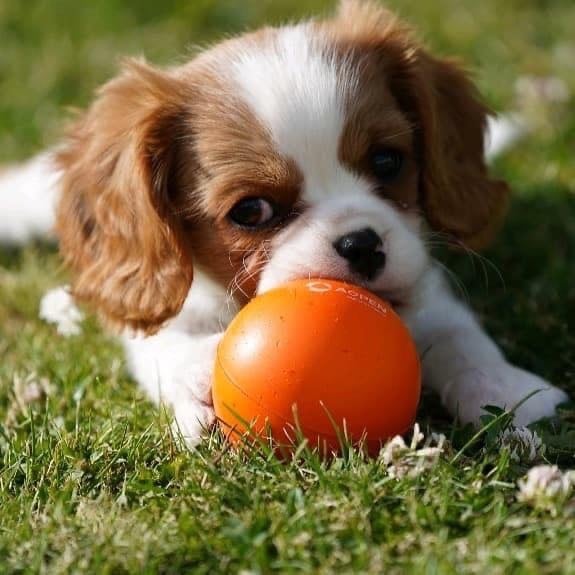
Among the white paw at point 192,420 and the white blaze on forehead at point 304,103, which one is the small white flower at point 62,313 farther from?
the white blaze on forehead at point 304,103

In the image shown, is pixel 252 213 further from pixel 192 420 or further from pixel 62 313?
pixel 62 313

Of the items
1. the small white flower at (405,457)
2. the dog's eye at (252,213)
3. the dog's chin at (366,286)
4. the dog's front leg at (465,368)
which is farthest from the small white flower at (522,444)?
the dog's eye at (252,213)

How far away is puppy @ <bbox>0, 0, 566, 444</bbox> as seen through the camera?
12.2 ft

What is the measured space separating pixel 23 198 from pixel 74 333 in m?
1.56

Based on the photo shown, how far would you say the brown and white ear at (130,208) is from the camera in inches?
155

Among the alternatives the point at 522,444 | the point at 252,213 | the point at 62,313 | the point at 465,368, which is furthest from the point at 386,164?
the point at 62,313

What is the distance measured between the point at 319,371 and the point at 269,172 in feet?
2.63

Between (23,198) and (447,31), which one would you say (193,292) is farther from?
(447,31)

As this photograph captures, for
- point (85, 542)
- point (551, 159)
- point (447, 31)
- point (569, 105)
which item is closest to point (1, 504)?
point (85, 542)

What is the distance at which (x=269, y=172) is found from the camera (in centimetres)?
371

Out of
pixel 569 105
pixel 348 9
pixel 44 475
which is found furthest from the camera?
pixel 569 105

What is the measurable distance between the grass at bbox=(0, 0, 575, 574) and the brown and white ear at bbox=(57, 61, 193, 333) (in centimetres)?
39

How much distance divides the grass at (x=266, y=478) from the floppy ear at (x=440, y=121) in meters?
0.53

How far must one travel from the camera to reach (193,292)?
13.7 ft
